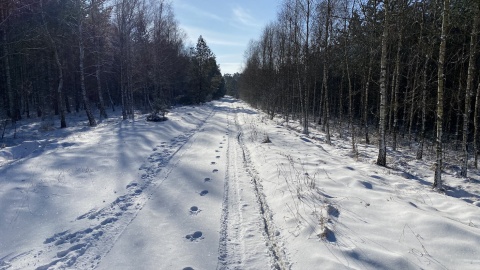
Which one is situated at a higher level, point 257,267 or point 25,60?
point 25,60

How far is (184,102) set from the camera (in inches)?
1753

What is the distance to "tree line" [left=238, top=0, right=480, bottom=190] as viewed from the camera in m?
9.66

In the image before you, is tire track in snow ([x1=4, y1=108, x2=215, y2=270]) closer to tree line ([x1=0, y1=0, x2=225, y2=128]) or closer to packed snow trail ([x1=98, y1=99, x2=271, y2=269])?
packed snow trail ([x1=98, y1=99, x2=271, y2=269])

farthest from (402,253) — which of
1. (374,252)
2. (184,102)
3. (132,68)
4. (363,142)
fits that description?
(184,102)

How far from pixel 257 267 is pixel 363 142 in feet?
49.0

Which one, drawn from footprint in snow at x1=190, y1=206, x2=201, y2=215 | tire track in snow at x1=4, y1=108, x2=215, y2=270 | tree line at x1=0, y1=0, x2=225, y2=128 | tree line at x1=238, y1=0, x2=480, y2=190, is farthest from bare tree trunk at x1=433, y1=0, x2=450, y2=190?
tree line at x1=0, y1=0, x2=225, y2=128

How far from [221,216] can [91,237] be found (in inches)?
83.0

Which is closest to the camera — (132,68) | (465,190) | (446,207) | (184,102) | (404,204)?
(404,204)

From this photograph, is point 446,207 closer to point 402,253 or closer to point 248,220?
point 402,253

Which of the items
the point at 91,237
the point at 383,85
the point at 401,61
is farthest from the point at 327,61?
the point at 91,237

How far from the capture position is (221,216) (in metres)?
4.86

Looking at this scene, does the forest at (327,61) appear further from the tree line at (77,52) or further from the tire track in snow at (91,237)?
the tire track in snow at (91,237)

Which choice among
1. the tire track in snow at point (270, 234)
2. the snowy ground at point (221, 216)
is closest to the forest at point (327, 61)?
the snowy ground at point (221, 216)

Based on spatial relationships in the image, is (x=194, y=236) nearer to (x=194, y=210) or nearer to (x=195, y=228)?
(x=195, y=228)
